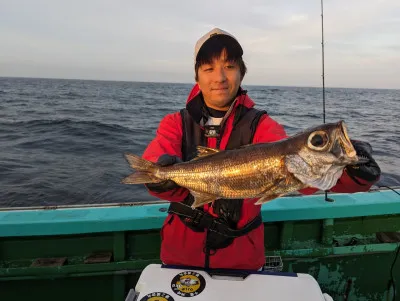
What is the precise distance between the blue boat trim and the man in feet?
3.10

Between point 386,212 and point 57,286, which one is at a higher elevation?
point 386,212

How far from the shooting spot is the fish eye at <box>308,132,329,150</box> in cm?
249

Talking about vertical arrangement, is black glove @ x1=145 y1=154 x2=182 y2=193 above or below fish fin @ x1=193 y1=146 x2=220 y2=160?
below

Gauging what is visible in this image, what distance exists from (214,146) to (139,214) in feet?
4.88

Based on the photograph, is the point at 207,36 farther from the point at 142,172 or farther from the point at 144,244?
the point at 144,244

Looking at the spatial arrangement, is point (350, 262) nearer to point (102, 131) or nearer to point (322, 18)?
point (322, 18)

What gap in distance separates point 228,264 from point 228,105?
1570 mm

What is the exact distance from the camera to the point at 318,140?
8.26 ft

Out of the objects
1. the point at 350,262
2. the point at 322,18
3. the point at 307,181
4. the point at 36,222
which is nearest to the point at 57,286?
the point at 36,222

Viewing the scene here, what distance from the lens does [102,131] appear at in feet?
76.1

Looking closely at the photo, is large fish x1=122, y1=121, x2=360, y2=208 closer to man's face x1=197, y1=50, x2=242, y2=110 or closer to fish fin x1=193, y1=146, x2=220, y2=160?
fish fin x1=193, y1=146, x2=220, y2=160

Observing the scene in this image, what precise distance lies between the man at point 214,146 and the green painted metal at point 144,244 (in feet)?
3.42

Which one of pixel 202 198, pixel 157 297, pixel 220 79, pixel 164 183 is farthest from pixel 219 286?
pixel 220 79

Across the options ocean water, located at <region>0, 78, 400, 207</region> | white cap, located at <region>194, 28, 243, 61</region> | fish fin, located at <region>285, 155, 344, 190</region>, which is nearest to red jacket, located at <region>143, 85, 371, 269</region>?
fish fin, located at <region>285, 155, 344, 190</region>
